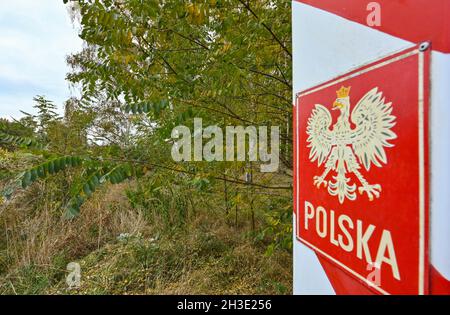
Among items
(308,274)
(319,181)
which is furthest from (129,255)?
(319,181)

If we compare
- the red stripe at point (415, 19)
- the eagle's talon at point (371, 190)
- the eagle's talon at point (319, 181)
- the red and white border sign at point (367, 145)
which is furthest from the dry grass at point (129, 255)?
the red stripe at point (415, 19)

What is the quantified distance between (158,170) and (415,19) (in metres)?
1.46

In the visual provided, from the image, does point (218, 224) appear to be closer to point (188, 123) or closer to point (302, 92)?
point (188, 123)

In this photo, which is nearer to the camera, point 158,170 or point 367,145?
point 367,145

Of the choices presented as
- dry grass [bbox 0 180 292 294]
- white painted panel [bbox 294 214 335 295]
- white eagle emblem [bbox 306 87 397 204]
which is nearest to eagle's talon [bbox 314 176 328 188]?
white eagle emblem [bbox 306 87 397 204]

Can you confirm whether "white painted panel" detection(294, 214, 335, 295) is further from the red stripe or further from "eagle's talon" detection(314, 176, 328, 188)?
the red stripe

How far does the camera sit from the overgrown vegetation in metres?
1.51

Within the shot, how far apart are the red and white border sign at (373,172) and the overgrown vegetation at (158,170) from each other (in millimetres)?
768

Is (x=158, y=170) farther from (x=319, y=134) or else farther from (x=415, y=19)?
(x=415, y=19)

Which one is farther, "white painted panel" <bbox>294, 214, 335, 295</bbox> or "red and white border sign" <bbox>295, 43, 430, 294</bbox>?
"white painted panel" <bbox>294, 214, 335, 295</bbox>

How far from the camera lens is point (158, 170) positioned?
1.66 m

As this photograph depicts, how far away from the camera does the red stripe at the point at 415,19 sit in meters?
0.53

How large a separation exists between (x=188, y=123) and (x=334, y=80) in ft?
3.42

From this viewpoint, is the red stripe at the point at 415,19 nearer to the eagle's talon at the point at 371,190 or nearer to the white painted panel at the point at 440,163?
the white painted panel at the point at 440,163
